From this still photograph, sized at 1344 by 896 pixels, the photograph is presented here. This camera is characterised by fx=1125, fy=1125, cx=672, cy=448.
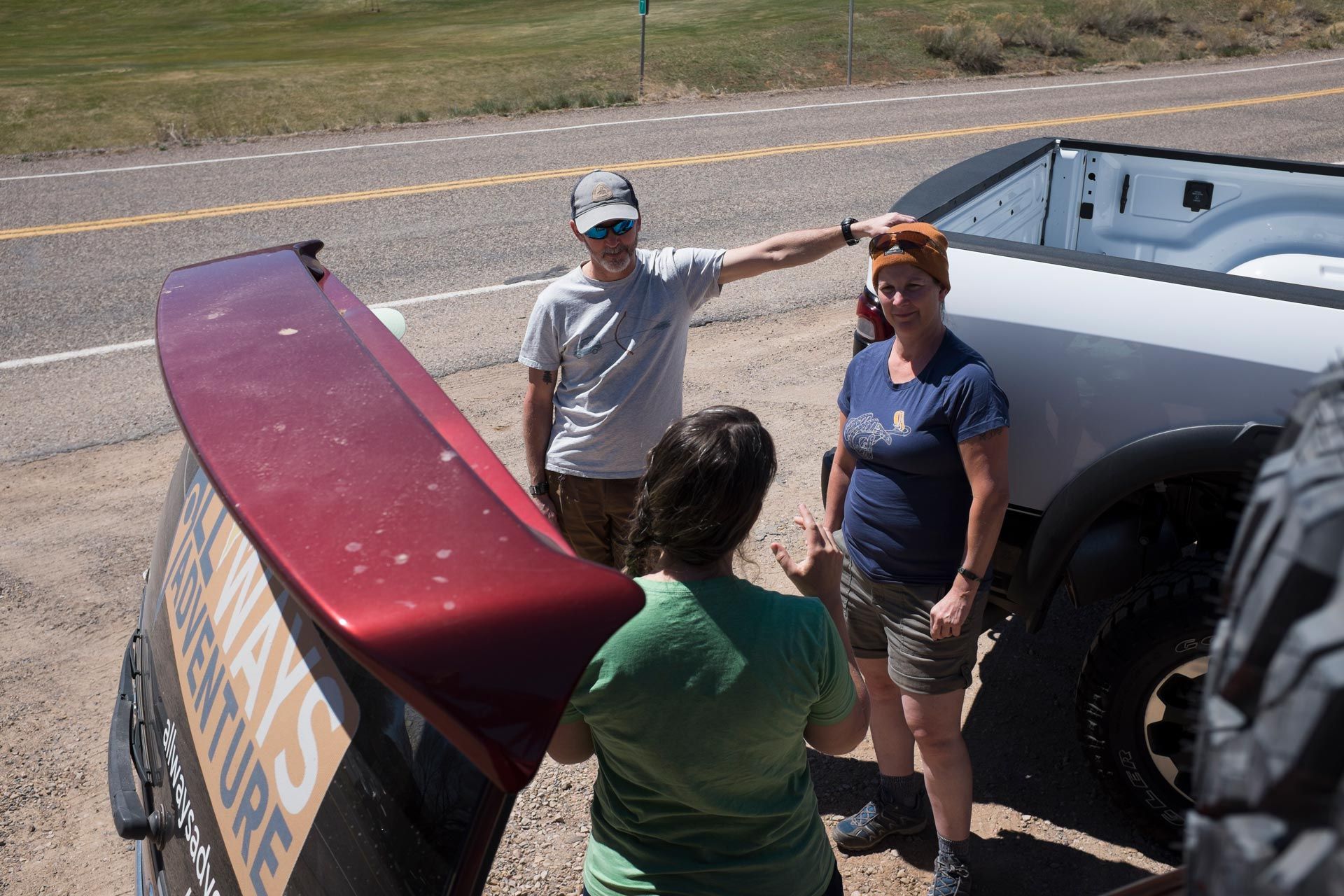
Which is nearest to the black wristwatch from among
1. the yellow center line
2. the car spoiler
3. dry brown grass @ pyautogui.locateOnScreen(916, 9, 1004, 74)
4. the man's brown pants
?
the man's brown pants

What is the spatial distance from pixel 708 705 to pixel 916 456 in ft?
4.27

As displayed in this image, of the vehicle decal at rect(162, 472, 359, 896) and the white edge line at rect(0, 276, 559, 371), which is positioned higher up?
the vehicle decal at rect(162, 472, 359, 896)

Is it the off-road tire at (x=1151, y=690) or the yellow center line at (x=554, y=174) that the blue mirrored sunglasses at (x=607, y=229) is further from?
the yellow center line at (x=554, y=174)

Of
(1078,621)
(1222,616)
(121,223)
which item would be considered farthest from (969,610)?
(121,223)

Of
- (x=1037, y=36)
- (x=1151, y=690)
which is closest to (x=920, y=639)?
(x=1151, y=690)

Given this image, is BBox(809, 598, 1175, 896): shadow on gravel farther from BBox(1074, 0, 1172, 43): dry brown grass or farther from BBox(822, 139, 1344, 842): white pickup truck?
BBox(1074, 0, 1172, 43): dry brown grass

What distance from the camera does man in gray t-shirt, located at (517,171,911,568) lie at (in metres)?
3.62

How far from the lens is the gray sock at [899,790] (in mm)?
3561

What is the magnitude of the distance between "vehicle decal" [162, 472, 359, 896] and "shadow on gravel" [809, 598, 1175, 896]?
7.89 feet

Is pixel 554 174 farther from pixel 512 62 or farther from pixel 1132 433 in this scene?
pixel 512 62

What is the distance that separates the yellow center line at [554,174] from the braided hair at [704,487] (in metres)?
10.7

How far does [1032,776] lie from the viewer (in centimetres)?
386

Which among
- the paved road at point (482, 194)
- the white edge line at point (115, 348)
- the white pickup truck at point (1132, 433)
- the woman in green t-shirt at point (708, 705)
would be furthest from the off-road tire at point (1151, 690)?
the white edge line at point (115, 348)

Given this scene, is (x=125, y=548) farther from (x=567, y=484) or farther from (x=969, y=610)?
(x=969, y=610)
